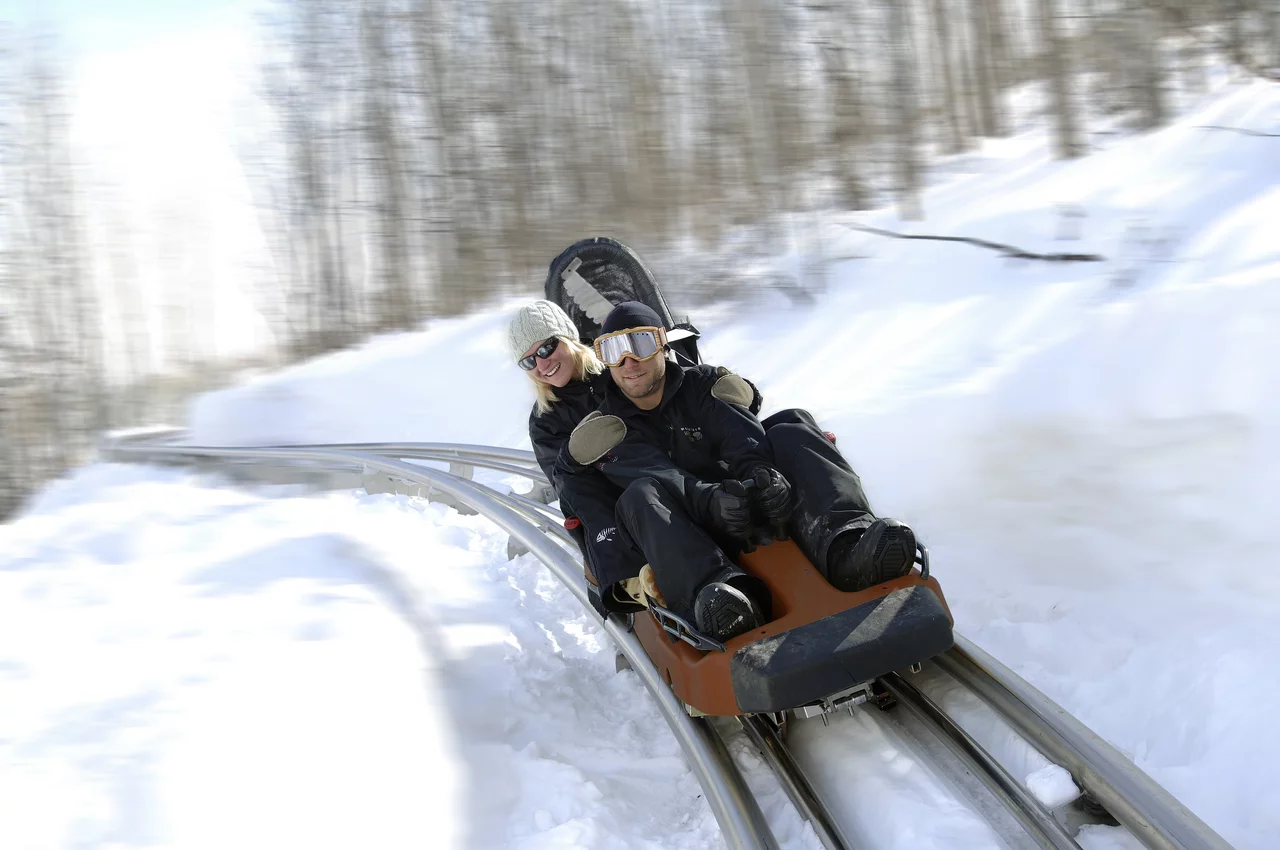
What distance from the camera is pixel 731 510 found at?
310 centimetres

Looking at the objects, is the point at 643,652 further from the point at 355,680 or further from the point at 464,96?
the point at 464,96

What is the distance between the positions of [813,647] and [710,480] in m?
0.98

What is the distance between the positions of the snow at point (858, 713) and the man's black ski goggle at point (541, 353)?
4.06 feet

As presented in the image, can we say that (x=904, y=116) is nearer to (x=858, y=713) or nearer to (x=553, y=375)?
(x=553, y=375)

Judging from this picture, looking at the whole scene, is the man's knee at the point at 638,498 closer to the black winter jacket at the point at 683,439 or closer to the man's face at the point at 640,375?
the black winter jacket at the point at 683,439

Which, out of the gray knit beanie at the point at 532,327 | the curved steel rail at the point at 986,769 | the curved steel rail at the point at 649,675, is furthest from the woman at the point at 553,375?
the curved steel rail at the point at 986,769

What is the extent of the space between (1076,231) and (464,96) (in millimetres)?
11139

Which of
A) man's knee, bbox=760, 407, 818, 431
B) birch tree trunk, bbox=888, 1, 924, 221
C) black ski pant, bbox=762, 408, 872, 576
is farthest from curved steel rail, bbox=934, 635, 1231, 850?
birch tree trunk, bbox=888, 1, 924, 221

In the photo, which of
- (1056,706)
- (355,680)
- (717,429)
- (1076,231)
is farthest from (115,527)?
(1076,231)

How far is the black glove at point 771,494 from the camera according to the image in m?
3.12

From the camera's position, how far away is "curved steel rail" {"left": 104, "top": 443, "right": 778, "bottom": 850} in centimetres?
261

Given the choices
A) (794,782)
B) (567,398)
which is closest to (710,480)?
(567,398)

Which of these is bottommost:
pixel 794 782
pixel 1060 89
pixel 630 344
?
pixel 794 782

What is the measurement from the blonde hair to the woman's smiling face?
0.05 feet
